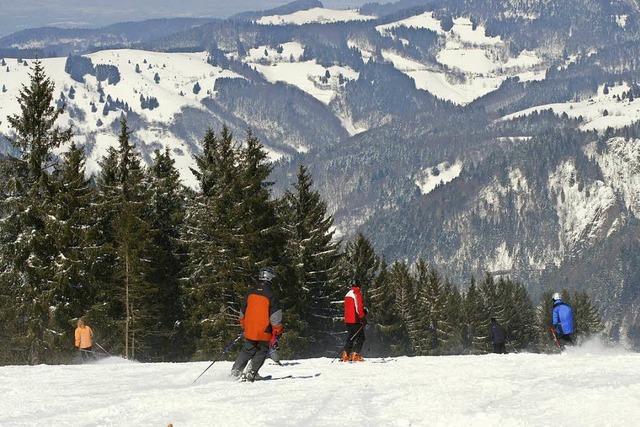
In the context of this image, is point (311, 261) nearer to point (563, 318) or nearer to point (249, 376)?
point (563, 318)

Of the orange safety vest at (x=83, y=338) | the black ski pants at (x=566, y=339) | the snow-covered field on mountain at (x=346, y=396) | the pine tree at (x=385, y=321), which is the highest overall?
the pine tree at (x=385, y=321)

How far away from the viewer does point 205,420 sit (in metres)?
13.4

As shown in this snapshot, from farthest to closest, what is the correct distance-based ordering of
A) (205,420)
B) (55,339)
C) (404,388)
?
(55,339) < (404,388) < (205,420)

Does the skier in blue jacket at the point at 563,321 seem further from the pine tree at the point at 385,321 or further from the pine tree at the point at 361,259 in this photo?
the pine tree at the point at 361,259

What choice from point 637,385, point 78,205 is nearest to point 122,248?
point 78,205

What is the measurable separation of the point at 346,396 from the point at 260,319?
2.64 meters

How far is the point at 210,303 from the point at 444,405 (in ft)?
87.6

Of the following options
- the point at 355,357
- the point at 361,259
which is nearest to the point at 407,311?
the point at 361,259

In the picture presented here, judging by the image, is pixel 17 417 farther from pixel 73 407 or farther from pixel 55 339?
pixel 55 339

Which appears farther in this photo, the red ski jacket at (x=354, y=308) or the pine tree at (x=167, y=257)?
the pine tree at (x=167, y=257)

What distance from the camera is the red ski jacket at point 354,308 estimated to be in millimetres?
23031

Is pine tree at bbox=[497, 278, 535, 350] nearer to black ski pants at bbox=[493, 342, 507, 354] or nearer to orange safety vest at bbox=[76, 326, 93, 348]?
black ski pants at bbox=[493, 342, 507, 354]

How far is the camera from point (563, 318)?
26.6m

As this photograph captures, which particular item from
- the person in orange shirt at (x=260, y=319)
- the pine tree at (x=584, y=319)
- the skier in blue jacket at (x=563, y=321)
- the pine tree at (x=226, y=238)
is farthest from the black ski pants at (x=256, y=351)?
the pine tree at (x=584, y=319)
